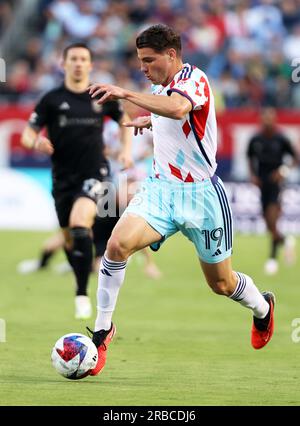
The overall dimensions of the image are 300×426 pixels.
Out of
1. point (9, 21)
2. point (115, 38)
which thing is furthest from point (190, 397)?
point (9, 21)

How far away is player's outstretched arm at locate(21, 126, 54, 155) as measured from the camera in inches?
422

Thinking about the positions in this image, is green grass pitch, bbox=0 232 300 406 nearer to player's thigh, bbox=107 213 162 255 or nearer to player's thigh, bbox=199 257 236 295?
player's thigh, bbox=199 257 236 295

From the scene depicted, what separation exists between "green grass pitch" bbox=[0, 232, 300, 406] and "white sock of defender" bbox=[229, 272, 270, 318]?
0.43m

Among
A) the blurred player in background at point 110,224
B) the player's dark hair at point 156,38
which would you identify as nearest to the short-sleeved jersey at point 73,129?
the blurred player in background at point 110,224

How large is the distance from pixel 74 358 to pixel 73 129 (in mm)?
4655

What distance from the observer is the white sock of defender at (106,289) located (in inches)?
317

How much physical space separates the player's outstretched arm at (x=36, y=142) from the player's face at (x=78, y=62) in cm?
78

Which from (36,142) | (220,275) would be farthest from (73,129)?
(220,275)

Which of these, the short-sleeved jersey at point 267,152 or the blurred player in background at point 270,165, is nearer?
the blurred player in background at point 270,165

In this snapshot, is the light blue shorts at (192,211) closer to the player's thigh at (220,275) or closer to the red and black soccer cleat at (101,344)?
the player's thigh at (220,275)

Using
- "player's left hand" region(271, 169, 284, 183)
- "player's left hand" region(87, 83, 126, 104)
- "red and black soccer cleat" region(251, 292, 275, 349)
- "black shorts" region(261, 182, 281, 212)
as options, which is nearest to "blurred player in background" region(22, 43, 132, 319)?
"red and black soccer cleat" region(251, 292, 275, 349)

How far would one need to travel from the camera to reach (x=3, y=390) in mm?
7336

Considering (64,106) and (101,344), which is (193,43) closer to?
(64,106)
